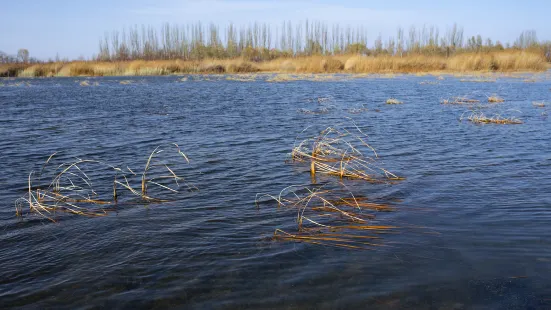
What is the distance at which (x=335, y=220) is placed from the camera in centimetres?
544

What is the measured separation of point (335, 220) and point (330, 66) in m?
39.9

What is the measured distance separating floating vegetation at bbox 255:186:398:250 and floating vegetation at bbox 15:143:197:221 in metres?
1.68

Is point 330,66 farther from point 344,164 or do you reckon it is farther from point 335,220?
point 335,220

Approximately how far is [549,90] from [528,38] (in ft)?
212

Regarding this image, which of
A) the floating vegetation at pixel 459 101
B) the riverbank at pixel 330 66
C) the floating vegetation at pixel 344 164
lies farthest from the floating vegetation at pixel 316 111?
the riverbank at pixel 330 66

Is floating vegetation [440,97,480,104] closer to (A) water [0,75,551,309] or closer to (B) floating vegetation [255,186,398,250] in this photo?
(A) water [0,75,551,309]

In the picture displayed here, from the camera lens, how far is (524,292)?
3.61 meters

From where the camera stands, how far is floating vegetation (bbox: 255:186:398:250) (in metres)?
4.81

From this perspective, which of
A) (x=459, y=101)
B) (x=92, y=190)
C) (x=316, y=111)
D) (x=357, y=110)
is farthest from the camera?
(x=459, y=101)

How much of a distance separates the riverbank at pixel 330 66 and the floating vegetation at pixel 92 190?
36.1 m

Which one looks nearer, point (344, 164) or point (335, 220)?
point (335, 220)

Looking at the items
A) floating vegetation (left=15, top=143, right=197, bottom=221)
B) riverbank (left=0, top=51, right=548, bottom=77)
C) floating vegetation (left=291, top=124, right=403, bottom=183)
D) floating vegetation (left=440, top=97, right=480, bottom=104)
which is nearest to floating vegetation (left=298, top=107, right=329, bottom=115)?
floating vegetation (left=440, top=97, right=480, bottom=104)

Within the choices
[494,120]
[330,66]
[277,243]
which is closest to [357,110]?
[494,120]

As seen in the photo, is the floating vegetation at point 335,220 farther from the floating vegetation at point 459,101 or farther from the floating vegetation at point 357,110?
the floating vegetation at point 459,101
